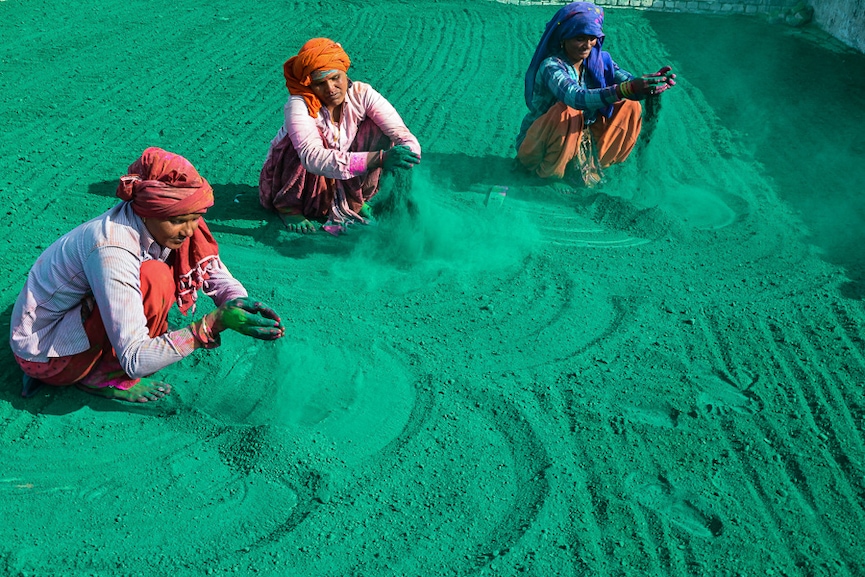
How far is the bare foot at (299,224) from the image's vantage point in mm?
5168

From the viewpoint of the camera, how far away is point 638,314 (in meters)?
4.50

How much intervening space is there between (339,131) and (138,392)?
2107 millimetres

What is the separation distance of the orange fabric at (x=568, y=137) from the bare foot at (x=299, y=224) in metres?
1.70

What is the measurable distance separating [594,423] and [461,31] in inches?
252

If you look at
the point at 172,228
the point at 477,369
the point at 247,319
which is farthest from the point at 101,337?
the point at 477,369

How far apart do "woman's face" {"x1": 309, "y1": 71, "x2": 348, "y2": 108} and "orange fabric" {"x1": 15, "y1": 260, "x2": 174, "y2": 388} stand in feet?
5.64

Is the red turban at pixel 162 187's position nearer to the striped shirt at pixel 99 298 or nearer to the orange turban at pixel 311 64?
the striped shirt at pixel 99 298

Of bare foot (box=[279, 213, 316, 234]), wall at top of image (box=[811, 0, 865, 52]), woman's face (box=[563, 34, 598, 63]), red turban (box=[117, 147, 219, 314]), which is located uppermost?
wall at top of image (box=[811, 0, 865, 52])

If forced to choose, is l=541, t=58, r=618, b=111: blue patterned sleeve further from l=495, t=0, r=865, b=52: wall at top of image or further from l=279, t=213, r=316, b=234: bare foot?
l=495, t=0, r=865, b=52: wall at top of image

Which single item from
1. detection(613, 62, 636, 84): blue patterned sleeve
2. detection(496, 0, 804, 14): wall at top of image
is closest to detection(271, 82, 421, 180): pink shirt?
detection(613, 62, 636, 84): blue patterned sleeve

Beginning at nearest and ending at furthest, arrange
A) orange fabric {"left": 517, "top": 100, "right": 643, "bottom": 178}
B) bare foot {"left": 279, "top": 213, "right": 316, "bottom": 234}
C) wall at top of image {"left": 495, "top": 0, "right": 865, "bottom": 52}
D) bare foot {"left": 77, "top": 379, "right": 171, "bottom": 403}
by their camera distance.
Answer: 1. bare foot {"left": 77, "top": 379, "right": 171, "bottom": 403}
2. bare foot {"left": 279, "top": 213, "right": 316, "bottom": 234}
3. orange fabric {"left": 517, "top": 100, "right": 643, "bottom": 178}
4. wall at top of image {"left": 495, "top": 0, "right": 865, "bottom": 52}

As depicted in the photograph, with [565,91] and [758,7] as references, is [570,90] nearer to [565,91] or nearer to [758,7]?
[565,91]

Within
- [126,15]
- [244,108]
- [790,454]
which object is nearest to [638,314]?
[790,454]

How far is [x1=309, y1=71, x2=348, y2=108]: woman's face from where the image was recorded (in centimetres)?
473
